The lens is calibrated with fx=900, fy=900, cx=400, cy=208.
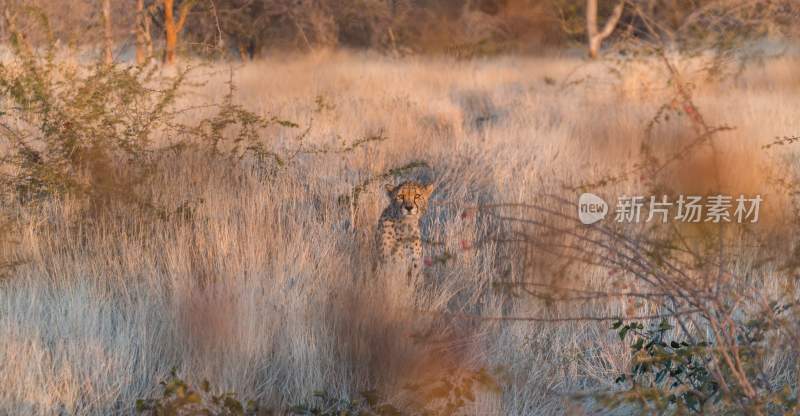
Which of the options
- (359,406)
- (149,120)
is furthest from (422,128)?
(359,406)

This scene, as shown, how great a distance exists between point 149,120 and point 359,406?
9.82 feet

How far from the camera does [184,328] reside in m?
3.47

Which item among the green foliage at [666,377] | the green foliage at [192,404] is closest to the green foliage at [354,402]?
the green foliage at [192,404]

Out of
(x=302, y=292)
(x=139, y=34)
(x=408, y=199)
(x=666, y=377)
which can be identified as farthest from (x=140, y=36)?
(x=666, y=377)

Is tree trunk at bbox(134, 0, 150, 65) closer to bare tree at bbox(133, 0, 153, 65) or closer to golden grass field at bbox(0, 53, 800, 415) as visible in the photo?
bare tree at bbox(133, 0, 153, 65)

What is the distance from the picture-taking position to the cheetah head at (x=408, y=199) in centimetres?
460

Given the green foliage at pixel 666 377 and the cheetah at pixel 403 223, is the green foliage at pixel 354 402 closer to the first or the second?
the green foliage at pixel 666 377

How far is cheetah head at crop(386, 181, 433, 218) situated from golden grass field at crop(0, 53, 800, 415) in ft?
0.77

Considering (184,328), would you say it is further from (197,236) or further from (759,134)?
(759,134)

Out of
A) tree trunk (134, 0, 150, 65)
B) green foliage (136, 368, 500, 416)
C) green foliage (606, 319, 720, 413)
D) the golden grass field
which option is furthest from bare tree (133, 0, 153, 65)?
green foliage (606, 319, 720, 413)

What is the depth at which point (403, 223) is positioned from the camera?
4617 mm

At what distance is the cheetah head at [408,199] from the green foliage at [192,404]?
1704 mm

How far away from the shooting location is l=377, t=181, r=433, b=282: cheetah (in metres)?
4.45

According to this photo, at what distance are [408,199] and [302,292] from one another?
41.8 inches
